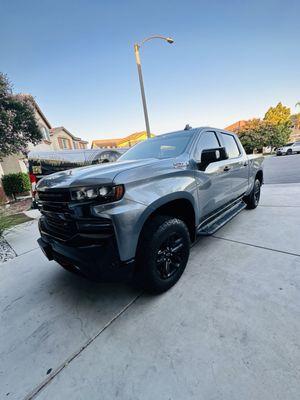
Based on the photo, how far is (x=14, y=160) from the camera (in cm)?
1489

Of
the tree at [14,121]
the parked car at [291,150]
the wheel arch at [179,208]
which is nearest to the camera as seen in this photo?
the wheel arch at [179,208]

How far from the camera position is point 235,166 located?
129 inches

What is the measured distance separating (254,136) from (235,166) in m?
32.9

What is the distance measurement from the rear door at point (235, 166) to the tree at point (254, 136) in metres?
31.2

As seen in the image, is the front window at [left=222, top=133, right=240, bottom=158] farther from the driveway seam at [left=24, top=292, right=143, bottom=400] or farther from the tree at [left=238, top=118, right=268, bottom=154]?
the tree at [left=238, top=118, right=268, bottom=154]

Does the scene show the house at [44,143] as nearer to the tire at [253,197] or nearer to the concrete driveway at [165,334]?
the concrete driveway at [165,334]

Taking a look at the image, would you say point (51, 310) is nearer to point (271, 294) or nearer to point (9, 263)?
point (9, 263)

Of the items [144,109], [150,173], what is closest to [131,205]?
[150,173]

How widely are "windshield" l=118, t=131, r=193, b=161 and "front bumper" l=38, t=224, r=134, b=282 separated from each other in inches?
52.2

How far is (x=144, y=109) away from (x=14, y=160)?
12.9 metres

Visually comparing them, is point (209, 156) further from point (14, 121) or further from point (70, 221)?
point (14, 121)

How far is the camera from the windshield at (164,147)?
250cm

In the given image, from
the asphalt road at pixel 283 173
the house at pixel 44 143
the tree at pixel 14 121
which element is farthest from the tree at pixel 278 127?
the tree at pixel 14 121

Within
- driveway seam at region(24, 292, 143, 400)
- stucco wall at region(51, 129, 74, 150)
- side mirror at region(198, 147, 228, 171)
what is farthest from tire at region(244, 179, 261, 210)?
stucco wall at region(51, 129, 74, 150)
